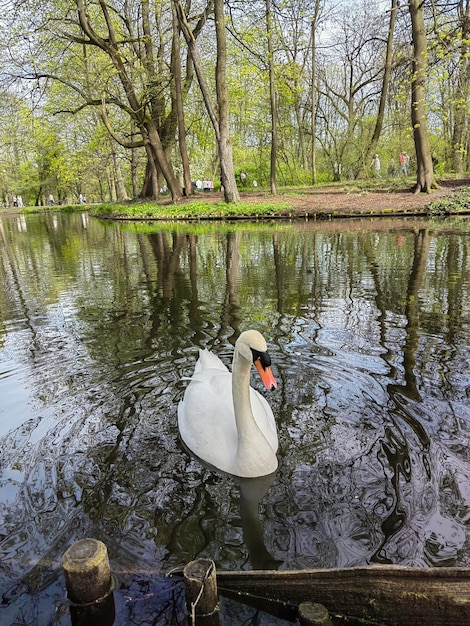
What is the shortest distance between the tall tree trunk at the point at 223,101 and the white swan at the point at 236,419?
1954 cm

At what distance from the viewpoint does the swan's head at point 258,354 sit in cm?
321

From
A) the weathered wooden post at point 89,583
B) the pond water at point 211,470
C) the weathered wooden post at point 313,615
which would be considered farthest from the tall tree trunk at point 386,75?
the weathered wooden post at point 89,583

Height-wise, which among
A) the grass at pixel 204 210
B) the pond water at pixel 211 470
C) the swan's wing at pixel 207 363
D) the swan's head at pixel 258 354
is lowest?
the pond water at pixel 211 470

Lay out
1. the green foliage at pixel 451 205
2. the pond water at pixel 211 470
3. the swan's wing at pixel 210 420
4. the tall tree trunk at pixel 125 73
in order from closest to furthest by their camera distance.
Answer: the pond water at pixel 211 470, the swan's wing at pixel 210 420, the green foliage at pixel 451 205, the tall tree trunk at pixel 125 73

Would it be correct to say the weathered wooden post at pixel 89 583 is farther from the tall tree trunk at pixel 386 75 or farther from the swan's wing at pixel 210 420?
the tall tree trunk at pixel 386 75

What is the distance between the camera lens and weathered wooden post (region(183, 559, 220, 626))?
2.21m

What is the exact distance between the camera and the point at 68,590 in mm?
2391

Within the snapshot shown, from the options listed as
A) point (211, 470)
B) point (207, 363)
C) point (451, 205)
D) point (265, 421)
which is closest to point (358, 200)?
point (451, 205)

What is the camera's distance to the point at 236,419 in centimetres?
351

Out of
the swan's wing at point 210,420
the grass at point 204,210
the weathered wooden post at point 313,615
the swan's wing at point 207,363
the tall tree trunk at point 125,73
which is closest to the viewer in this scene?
the weathered wooden post at point 313,615

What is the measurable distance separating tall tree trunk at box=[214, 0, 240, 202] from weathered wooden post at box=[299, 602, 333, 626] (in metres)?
21.6

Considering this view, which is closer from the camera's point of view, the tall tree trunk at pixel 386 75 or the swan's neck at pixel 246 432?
the swan's neck at pixel 246 432

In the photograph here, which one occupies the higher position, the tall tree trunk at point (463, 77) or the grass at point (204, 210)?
the tall tree trunk at point (463, 77)

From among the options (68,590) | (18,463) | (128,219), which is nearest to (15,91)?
(128,219)
